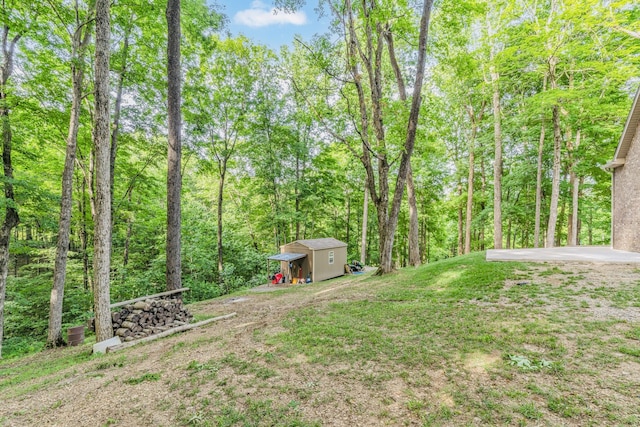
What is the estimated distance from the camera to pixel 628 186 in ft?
27.2

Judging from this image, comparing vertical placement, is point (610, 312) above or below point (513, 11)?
below

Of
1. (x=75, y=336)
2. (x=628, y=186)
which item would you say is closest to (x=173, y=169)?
(x=75, y=336)

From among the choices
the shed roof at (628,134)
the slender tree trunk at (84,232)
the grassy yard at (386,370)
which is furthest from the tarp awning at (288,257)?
the shed roof at (628,134)

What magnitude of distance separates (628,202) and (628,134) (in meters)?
2.10

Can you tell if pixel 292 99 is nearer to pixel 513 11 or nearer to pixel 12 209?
pixel 513 11

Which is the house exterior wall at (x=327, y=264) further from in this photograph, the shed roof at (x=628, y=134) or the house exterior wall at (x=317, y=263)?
the shed roof at (x=628, y=134)

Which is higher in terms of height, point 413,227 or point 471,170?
point 471,170

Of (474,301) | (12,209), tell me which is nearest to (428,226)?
(474,301)

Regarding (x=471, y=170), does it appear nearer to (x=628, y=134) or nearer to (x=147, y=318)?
(x=628, y=134)

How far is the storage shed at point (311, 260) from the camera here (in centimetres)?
1354

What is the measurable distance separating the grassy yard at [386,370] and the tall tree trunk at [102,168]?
97cm

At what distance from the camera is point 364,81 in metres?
14.0

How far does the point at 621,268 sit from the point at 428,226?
1594 cm

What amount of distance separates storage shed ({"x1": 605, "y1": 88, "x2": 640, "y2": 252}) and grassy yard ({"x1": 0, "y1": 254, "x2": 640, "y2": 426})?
433cm
